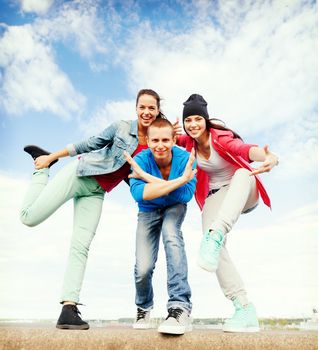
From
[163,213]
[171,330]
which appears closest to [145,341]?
[171,330]

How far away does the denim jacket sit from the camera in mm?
3256

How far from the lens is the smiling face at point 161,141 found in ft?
9.53

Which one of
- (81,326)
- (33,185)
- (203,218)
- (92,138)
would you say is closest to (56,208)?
(33,185)

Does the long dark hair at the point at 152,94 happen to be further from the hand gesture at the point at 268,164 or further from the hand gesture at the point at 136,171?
the hand gesture at the point at 268,164

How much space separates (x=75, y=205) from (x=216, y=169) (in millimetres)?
1102

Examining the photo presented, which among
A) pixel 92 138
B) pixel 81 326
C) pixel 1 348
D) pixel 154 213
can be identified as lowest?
pixel 1 348

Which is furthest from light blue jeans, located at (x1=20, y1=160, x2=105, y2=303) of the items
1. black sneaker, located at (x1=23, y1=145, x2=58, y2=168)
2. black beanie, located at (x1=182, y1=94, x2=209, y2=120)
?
black beanie, located at (x1=182, y1=94, x2=209, y2=120)

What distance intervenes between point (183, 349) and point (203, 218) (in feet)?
3.22

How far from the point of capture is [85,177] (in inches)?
130

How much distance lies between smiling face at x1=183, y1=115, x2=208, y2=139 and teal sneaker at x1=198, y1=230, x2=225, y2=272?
79 cm

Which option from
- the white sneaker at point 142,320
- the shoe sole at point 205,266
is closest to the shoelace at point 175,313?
the shoe sole at point 205,266

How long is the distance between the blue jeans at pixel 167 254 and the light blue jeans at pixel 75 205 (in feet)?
1.34

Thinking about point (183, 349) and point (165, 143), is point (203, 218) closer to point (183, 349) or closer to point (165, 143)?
point (165, 143)

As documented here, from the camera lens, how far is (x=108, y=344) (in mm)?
2551
